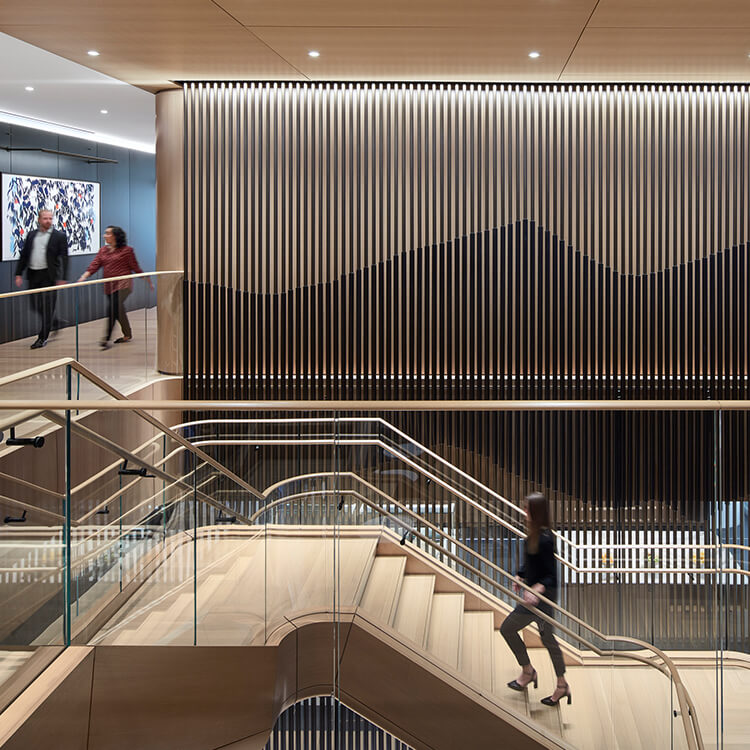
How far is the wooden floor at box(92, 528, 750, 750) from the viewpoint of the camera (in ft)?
10.3

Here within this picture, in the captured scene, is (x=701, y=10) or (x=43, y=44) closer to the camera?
(x=701, y=10)

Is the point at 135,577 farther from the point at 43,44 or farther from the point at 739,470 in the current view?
the point at 43,44

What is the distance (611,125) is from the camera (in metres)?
8.95

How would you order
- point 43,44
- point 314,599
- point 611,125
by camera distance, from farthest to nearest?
point 611,125
point 43,44
point 314,599

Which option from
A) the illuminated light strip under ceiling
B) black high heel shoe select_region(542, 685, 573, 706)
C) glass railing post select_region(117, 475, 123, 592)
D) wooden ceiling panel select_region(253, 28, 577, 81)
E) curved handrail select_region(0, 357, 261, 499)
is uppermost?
the illuminated light strip under ceiling

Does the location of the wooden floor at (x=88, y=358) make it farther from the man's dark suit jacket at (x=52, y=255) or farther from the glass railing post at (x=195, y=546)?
the glass railing post at (x=195, y=546)

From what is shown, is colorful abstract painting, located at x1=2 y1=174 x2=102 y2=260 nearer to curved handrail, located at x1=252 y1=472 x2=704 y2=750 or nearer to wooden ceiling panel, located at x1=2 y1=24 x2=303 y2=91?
wooden ceiling panel, located at x1=2 y1=24 x2=303 y2=91

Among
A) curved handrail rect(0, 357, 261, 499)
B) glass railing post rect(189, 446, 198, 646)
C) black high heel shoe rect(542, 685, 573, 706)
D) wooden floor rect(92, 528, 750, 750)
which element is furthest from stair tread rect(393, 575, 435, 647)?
glass railing post rect(189, 446, 198, 646)

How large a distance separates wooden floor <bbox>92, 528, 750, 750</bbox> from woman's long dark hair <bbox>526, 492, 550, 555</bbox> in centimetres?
27

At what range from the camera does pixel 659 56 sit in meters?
7.82

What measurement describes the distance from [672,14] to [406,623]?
17.6 feet

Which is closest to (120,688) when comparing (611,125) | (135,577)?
(135,577)

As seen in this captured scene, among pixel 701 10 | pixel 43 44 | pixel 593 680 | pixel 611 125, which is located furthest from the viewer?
pixel 611 125

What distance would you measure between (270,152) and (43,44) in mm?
2373
